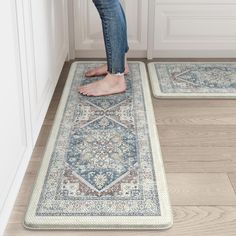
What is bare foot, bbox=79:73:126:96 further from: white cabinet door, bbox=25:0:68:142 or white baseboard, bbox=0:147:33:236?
white baseboard, bbox=0:147:33:236

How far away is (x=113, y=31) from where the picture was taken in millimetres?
2074

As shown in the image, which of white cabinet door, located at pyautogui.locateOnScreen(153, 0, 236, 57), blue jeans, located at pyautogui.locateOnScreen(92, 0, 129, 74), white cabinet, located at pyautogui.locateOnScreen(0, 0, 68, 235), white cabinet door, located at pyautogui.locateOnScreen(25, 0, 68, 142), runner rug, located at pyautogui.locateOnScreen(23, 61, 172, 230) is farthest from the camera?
white cabinet door, located at pyautogui.locateOnScreen(153, 0, 236, 57)

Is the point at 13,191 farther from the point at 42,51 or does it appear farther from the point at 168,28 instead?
the point at 168,28

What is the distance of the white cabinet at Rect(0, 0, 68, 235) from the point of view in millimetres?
1236

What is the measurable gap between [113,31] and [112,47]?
0.07m

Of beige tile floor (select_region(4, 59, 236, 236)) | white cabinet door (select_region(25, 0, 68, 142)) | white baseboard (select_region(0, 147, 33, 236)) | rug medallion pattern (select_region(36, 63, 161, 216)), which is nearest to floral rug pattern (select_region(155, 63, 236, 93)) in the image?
beige tile floor (select_region(4, 59, 236, 236))

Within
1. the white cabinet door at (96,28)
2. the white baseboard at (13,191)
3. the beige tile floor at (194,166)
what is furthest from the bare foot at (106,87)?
the white baseboard at (13,191)

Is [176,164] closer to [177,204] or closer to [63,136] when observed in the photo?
[177,204]

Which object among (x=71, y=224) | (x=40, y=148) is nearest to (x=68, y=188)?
(x=71, y=224)

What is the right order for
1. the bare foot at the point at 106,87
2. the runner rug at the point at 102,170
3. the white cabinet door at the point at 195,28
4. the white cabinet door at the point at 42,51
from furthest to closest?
the white cabinet door at the point at 195,28 → the bare foot at the point at 106,87 → the white cabinet door at the point at 42,51 → the runner rug at the point at 102,170

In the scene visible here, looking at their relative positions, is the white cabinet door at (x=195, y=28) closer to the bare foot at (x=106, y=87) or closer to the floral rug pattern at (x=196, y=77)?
the floral rug pattern at (x=196, y=77)

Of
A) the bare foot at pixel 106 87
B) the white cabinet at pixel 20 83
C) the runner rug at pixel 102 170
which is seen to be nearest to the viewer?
the white cabinet at pixel 20 83

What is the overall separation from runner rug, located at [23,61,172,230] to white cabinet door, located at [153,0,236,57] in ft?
1.98

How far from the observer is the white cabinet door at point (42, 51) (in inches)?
62.1
